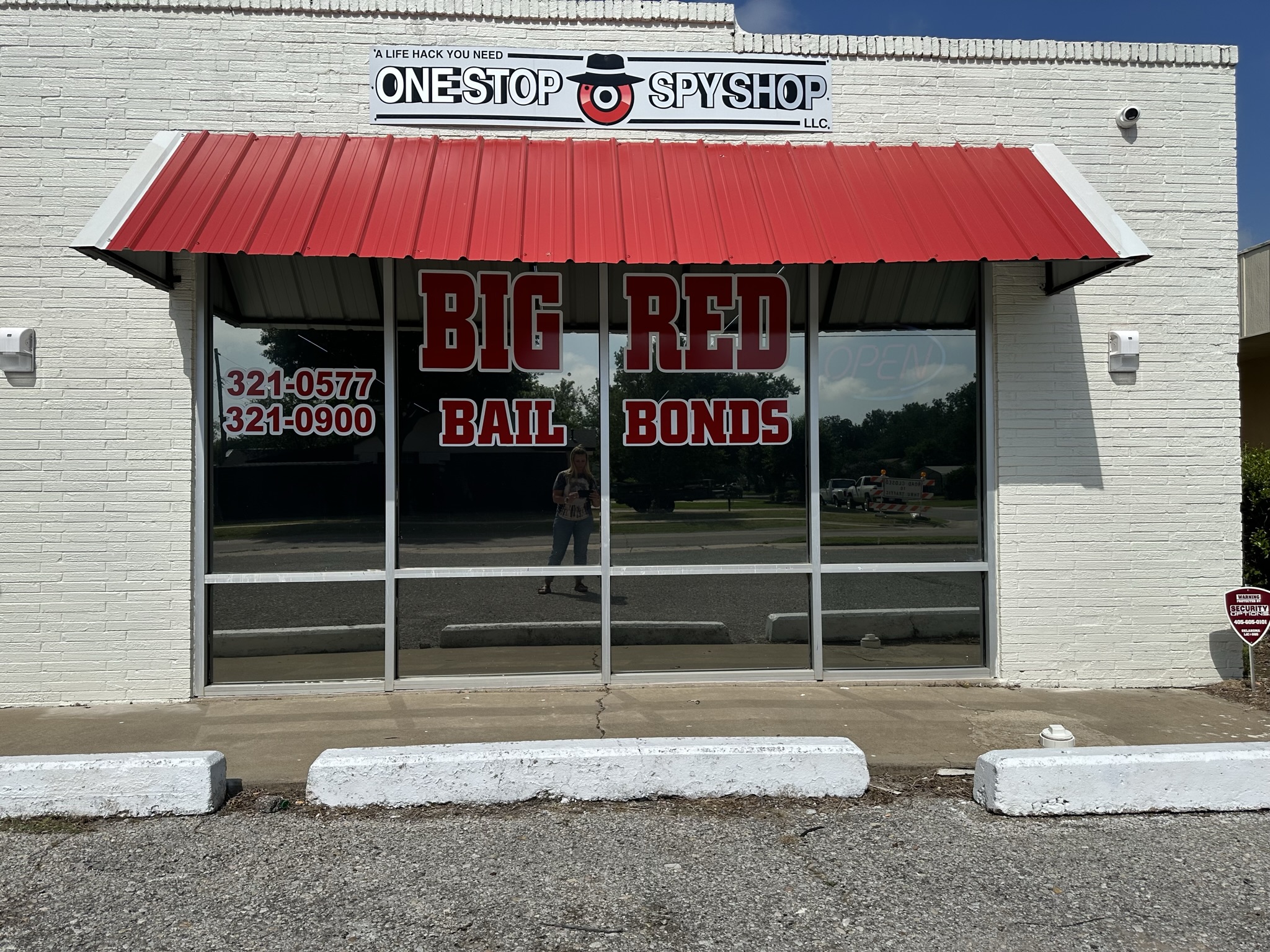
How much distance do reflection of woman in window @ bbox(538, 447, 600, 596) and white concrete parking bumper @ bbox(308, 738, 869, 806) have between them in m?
2.02

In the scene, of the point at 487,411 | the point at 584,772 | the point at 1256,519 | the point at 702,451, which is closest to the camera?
the point at 584,772

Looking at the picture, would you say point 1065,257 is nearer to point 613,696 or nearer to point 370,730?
point 613,696

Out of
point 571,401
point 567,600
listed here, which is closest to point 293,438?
point 571,401

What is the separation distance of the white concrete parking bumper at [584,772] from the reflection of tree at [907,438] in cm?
262

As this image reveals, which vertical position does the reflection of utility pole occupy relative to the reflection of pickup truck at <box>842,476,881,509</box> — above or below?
above

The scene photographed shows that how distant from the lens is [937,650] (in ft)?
22.0

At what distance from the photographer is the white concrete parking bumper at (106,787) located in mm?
4211

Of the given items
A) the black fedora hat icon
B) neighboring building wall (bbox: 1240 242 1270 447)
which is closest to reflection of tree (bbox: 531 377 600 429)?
the black fedora hat icon

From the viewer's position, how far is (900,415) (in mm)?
6672

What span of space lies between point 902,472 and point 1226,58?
4096mm

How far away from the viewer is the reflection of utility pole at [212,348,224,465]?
6.27m

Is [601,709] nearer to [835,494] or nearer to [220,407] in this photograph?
[835,494]

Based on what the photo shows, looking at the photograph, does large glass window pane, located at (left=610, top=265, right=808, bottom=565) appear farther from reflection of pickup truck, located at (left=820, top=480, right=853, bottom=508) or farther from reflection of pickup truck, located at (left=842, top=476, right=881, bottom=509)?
reflection of pickup truck, located at (left=842, top=476, right=881, bottom=509)

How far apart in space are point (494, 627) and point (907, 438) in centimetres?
339
